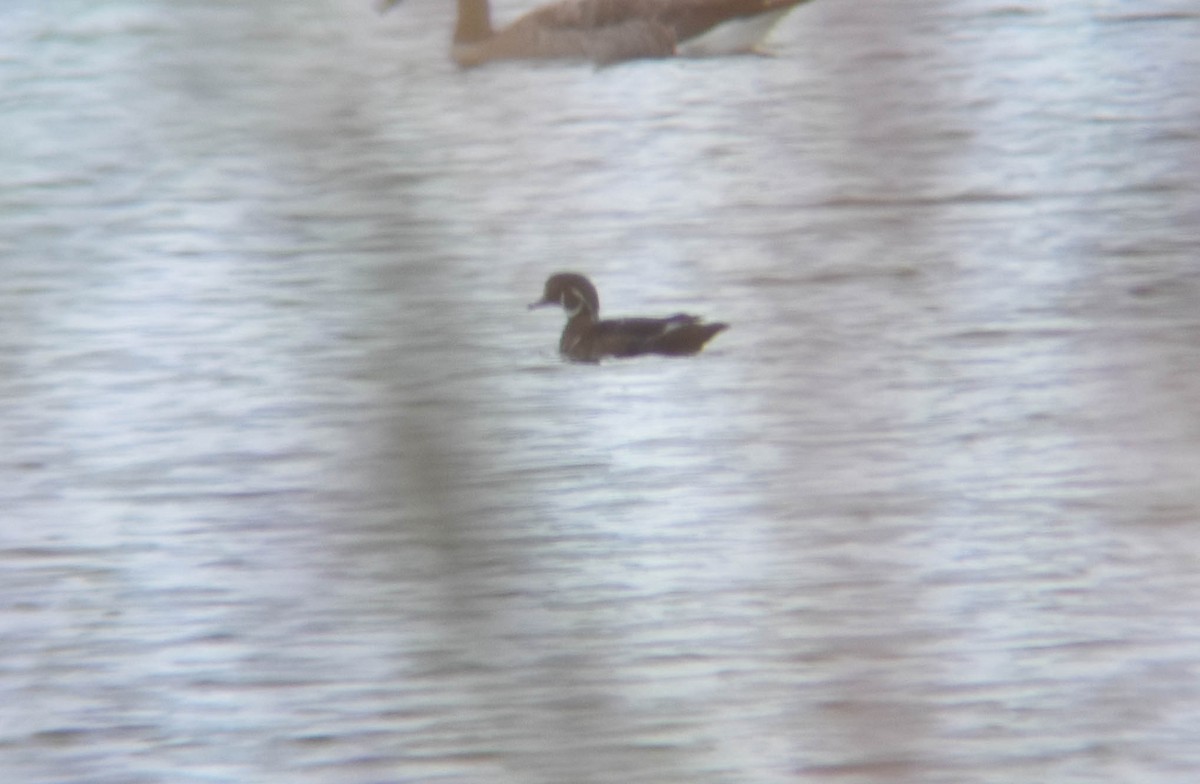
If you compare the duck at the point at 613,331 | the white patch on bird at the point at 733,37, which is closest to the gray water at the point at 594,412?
the duck at the point at 613,331

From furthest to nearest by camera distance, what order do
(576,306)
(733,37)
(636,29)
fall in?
(636,29), (733,37), (576,306)

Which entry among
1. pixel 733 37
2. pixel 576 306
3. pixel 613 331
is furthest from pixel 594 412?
pixel 733 37

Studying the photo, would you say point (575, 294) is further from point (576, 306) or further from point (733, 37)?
point (733, 37)

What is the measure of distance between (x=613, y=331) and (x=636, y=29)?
6.45 feet

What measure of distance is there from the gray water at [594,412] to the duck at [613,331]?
0.15 ft

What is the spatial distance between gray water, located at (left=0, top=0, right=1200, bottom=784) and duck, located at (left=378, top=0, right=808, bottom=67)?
130 mm

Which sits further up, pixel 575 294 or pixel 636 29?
pixel 636 29

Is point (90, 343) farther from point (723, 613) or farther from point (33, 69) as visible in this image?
point (723, 613)

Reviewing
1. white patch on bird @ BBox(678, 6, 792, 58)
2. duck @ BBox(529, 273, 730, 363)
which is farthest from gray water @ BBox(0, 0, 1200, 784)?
white patch on bird @ BBox(678, 6, 792, 58)

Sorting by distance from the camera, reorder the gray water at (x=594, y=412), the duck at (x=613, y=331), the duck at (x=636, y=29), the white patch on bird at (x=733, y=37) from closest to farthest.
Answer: the gray water at (x=594, y=412) → the duck at (x=613, y=331) → the duck at (x=636, y=29) → the white patch on bird at (x=733, y=37)

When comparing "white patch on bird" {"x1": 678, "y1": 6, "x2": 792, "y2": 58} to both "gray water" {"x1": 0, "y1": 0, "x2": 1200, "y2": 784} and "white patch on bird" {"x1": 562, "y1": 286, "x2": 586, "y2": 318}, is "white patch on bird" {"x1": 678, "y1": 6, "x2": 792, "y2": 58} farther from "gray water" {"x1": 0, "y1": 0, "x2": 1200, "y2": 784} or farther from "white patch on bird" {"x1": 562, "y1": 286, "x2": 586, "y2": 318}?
"white patch on bird" {"x1": 562, "y1": 286, "x2": 586, "y2": 318}

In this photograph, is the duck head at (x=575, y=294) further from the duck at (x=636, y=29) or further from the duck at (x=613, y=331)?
the duck at (x=636, y=29)

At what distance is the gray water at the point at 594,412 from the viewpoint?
4.68ft

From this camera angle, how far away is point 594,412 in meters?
3.74
